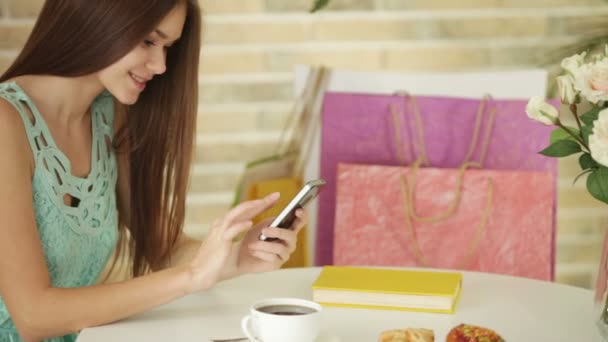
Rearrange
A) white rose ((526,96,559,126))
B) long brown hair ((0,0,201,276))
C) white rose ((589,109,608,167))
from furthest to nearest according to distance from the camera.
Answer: long brown hair ((0,0,201,276)) → white rose ((526,96,559,126)) → white rose ((589,109,608,167))

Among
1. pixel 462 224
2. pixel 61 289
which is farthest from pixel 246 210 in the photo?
pixel 462 224

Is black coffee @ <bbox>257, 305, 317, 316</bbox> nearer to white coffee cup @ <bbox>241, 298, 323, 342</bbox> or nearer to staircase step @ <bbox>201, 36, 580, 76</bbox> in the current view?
white coffee cup @ <bbox>241, 298, 323, 342</bbox>

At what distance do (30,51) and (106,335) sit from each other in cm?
50

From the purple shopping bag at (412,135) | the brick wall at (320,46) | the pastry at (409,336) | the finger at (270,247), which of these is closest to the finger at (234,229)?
the finger at (270,247)

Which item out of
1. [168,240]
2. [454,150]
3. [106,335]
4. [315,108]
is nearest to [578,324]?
[106,335]

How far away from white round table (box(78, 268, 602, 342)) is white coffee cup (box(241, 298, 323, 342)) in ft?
0.16

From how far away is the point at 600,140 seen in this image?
1.10 meters

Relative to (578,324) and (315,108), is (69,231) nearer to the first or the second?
(578,324)

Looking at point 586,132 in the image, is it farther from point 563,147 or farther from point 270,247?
point 270,247

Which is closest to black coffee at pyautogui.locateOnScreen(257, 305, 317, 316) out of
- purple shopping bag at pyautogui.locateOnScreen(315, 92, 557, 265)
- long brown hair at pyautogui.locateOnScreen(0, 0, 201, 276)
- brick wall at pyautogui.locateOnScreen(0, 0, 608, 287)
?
long brown hair at pyautogui.locateOnScreen(0, 0, 201, 276)

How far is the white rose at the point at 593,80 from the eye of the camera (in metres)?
1.13

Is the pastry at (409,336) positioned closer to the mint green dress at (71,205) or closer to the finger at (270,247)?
the finger at (270,247)

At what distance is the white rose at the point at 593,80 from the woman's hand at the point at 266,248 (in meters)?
0.44

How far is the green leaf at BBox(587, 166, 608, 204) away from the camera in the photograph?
1.17 metres
